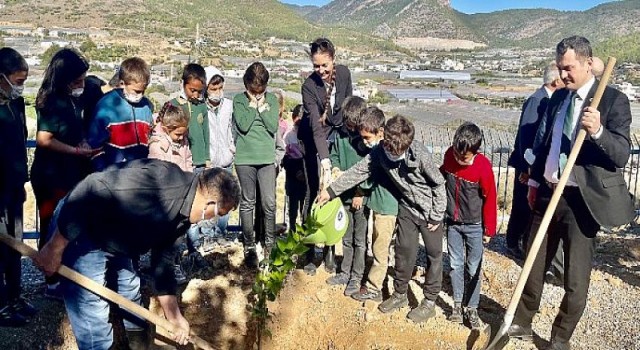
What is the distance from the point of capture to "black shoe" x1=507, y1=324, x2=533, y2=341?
172 inches

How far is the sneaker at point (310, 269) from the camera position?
5289mm

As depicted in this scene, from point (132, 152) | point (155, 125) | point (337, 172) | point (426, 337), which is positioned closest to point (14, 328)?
point (132, 152)

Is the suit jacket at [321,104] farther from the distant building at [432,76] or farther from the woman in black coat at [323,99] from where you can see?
the distant building at [432,76]

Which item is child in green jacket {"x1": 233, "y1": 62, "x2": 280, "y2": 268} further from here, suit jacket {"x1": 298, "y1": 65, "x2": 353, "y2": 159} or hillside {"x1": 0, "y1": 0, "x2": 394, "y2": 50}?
hillside {"x1": 0, "y1": 0, "x2": 394, "y2": 50}

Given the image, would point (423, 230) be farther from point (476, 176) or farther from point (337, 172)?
point (337, 172)

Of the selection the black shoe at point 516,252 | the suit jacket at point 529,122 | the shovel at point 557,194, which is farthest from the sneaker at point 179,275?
the black shoe at point 516,252

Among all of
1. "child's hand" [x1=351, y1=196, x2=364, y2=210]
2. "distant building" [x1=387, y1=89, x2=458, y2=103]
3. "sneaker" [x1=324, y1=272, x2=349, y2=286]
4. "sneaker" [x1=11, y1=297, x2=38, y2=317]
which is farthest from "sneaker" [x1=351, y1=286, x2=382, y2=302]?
"distant building" [x1=387, y1=89, x2=458, y2=103]

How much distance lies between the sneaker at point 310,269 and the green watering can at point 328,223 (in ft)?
4.25

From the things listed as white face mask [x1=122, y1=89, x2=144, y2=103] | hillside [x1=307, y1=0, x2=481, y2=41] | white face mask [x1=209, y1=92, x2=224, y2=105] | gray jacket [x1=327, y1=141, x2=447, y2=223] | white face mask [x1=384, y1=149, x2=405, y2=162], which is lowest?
gray jacket [x1=327, y1=141, x2=447, y2=223]

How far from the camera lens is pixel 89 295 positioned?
326 centimetres

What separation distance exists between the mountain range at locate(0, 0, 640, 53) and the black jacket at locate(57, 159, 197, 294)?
70.4 meters

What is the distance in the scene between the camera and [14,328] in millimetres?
4195

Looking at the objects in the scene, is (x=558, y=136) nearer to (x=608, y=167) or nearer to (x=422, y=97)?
(x=608, y=167)

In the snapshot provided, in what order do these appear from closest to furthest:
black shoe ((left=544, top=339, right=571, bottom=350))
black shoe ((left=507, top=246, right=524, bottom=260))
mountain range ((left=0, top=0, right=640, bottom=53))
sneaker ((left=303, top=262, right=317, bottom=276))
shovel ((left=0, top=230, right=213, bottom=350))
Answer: shovel ((left=0, top=230, right=213, bottom=350)), black shoe ((left=544, top=339, right=571, bottom=350)), sneaker ((left=303, top=262, right=317, bottom=276)), black shoe ((left=507, top=246, right=524, bottom=260)), mountain range ((left=0, top=0, right=640, bottom=53))
